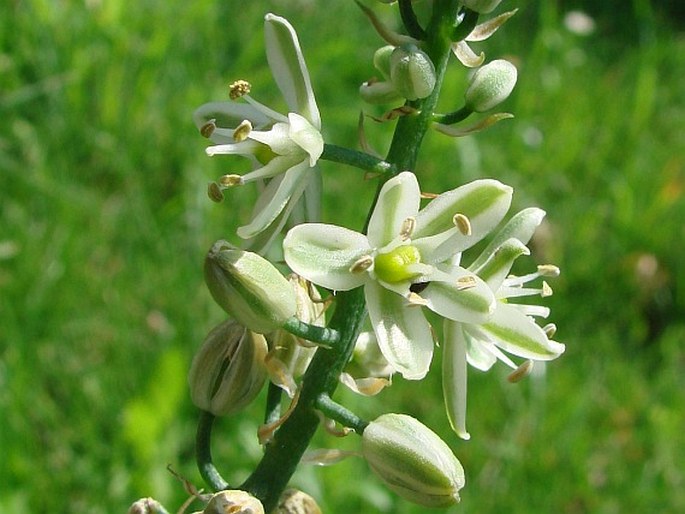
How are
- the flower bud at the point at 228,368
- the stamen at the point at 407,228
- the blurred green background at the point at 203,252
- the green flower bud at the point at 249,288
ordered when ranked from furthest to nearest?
1. the blurred green background at the point at 203,252
2. the flower bud at the point at 228,368
3. the stamen at the point at 407,228
4. the green flower bud at the point at 249,288

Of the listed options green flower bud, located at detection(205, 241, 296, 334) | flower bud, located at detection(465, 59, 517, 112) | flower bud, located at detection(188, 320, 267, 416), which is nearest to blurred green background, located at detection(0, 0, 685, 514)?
flower bud, located at detection(188, 320, 267, 416)

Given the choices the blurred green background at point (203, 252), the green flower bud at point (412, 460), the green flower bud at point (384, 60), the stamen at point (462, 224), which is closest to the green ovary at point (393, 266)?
the stamen at point (462, 224)

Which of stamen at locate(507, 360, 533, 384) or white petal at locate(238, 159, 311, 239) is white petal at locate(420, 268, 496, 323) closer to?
stamen at locate(507, 360, 533, 384)

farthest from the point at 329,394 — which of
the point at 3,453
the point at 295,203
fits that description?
the point at 3,453

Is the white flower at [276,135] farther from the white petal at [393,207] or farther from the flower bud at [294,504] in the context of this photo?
the flower bud at [294,504]

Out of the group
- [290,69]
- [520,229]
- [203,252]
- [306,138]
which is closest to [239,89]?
→ [290,69]

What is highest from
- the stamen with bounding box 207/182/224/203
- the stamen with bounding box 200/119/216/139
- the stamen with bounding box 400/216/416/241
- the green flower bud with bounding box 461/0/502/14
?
the green flower bud with bounding box 461/0/502/14
